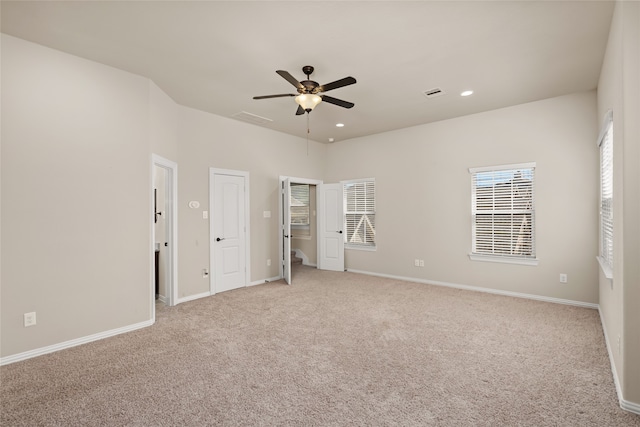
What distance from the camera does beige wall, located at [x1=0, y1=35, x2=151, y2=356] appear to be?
284 centimetres

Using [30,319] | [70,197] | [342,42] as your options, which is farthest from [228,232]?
[342,42]

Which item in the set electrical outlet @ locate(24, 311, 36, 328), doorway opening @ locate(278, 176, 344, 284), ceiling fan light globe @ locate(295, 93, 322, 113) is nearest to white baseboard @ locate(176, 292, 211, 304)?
doorway opening @ locate(278, 176, 344, 284)

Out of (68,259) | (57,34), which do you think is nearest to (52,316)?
(68,259)

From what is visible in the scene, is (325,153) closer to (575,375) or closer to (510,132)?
(510,132)

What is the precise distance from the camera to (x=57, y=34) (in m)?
2.82

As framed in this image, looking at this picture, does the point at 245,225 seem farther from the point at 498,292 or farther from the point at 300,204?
the point at 498,292

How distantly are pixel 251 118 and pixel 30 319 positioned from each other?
12.9ft

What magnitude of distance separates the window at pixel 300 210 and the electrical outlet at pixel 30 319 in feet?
18.4

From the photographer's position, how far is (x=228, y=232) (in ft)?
17.6

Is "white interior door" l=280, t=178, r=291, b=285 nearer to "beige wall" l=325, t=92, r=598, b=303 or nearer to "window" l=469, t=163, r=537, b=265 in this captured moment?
"beige wall" l=325, t=92, r=598, b=303

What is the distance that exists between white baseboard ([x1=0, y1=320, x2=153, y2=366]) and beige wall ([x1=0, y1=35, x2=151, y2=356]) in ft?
0.15

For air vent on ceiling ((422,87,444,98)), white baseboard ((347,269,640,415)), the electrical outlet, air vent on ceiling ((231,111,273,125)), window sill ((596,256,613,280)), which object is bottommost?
white baseboard ((347,269,640,415))

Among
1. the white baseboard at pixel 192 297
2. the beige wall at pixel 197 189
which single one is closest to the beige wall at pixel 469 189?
the beige wall at pixel 197 189

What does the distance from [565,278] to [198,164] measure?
578 cm
